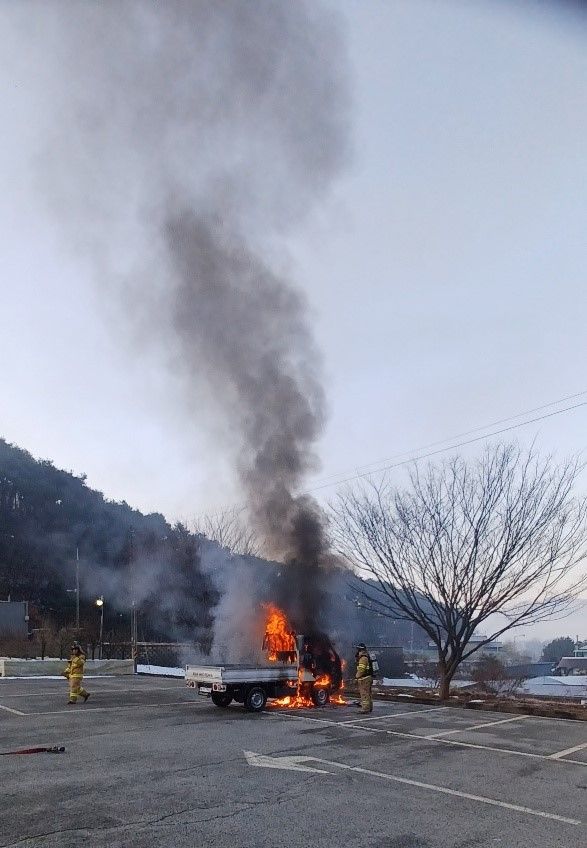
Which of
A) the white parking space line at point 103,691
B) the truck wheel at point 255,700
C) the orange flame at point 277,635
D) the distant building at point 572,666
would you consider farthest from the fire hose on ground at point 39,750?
the distant building at point 572,666

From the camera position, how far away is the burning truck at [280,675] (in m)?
13.5

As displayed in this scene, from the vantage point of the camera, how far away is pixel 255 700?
44.8 feet

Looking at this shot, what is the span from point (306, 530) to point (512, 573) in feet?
18.5

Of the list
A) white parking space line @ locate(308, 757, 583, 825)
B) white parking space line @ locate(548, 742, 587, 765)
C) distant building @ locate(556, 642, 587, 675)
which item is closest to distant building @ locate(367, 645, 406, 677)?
distant building @ locate(556, 642, 587, 675)

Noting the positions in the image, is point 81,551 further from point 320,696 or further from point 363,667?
point 363,667

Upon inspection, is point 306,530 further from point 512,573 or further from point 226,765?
point 226,765

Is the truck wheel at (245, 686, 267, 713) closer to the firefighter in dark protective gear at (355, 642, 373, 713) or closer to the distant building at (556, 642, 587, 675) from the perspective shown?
the firefighter in dark protective gear at (355, 642, 373, 713)

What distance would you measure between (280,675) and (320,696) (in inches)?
51.4

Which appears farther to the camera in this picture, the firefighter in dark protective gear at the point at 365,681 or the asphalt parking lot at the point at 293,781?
the firefighter in dark protective gear at the point at 365,681

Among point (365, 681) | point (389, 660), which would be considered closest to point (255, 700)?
point (365, 681)

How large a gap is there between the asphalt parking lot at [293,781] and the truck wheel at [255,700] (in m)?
0.98

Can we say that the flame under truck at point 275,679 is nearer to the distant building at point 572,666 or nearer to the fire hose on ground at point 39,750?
the fire hose on ground at point 39,750

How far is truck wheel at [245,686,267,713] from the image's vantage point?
13.6 metres

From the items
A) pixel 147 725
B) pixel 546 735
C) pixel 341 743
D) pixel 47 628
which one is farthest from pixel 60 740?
pixel 47 628
